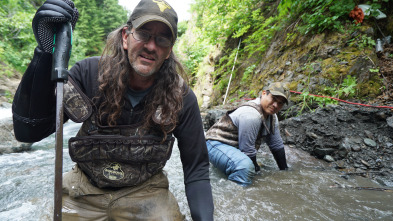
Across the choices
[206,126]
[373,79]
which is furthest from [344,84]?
[206,126]

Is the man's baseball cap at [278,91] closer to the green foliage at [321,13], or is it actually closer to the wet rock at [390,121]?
the wet rock at [390,121]

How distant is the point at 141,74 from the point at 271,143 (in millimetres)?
2805

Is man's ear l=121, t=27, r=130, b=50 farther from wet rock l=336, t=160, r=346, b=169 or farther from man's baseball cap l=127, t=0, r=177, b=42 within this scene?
wet rock l=336, t=160, r=346, b=169

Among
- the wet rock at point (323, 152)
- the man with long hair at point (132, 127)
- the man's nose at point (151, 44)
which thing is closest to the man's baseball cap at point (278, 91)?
the wet rock at point (323, 152)

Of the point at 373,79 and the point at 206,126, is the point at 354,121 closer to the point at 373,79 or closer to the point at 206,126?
the point at 373,79

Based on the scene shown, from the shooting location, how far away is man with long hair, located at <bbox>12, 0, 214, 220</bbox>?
5.16ft

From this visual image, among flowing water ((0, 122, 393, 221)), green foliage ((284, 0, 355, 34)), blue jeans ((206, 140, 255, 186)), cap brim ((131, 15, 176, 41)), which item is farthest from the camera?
green foliage ((284, 0, 355, 34))

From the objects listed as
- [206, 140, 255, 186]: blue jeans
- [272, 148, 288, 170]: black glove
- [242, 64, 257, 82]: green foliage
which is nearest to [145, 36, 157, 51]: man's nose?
[206, 140, 255, 186]: blue jeans

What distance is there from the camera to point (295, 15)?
6465mm

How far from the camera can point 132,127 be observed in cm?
170

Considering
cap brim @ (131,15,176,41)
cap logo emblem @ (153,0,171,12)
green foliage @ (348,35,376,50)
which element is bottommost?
cap brim @ (131,15,176,41)

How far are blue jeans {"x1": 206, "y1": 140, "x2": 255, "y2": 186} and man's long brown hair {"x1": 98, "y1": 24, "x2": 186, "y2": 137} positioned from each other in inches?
69.7

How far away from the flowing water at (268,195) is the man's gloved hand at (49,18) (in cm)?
188

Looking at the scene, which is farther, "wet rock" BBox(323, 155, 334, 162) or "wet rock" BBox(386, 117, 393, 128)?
"wet rock" BBox(323, 155, 334, 162)
